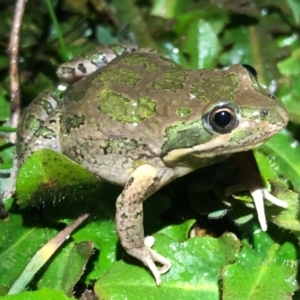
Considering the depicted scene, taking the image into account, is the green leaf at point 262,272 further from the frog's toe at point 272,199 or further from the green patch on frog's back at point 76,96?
the green patch on frog's back at point 76,96

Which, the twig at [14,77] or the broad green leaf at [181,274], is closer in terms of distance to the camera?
the broad green leaf at [181,274]

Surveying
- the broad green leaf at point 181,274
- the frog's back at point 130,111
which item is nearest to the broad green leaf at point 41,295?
the broad green leaf at point 181,274

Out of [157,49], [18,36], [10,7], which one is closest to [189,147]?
[157,49]

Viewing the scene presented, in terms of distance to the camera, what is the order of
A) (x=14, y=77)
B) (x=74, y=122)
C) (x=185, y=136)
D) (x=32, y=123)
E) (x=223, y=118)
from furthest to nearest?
(x=14, y=77)
(x=32, y=123)
(x=74, y=122)
(x=185, y=136)
(x=223, y=118)

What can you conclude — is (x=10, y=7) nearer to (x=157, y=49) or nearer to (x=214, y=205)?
(x=157, y=49)

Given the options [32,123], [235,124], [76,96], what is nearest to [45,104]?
[32,123]

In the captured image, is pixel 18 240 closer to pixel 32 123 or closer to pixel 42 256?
pixel 42 256

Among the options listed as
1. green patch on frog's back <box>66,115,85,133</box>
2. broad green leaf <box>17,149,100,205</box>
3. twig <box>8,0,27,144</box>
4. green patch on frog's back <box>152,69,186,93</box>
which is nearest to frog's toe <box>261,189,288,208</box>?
green patch on frog's back <box>152,69,186,93</box>
